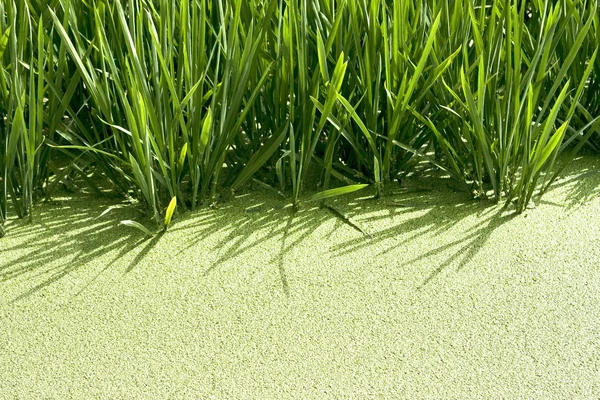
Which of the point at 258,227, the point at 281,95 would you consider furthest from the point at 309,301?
the point at 281,95

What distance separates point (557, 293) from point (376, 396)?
365mm

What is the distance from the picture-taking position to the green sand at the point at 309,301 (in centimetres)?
119

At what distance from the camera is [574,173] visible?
169cm

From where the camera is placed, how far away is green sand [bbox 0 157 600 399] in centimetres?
119

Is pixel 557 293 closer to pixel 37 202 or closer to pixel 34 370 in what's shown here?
pixel 34 370

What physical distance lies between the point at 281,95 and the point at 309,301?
41 centimetres

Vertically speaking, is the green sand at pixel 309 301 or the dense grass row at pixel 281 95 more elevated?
the dense grass row at pixel 281 95

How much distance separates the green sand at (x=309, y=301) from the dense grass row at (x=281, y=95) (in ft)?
0.24

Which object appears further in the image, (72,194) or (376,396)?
(72,194)

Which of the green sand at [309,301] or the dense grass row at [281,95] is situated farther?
the dense grass row at [281,95]

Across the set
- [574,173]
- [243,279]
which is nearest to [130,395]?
[243,279]

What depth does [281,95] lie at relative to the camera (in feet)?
5.18

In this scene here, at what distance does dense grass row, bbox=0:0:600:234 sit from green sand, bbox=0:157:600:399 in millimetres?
75

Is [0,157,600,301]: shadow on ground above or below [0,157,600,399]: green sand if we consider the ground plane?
above
